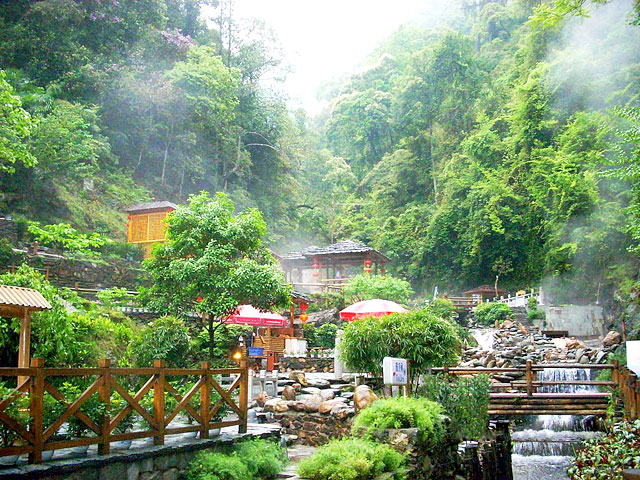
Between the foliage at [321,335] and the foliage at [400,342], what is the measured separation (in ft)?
35.3

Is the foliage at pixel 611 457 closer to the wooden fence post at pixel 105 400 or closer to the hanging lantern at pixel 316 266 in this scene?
the wooden fence post at pixel 105 400

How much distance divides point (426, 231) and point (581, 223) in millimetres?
14192

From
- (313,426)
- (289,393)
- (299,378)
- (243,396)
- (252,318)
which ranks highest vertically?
A: (252,318)

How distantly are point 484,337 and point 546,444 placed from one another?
1308 centimetres

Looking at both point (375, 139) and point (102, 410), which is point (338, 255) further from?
point (102, 410)

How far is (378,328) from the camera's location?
12141mm

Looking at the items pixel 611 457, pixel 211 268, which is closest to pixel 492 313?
pixel 211 268

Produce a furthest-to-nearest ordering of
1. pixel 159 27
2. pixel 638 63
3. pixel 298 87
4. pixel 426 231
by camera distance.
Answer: pixel 298 87 → pixel 426 231 → pixel 159 27 → pixel 638 63

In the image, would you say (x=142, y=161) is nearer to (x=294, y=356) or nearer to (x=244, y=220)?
(x=294, y=356)

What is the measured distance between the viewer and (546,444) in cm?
1408

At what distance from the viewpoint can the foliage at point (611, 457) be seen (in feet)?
24.9

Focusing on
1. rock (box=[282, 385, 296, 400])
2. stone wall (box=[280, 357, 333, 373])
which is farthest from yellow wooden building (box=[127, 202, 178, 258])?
rock (box=[282, 385, 296, 400])

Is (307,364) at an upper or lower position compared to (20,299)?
lower

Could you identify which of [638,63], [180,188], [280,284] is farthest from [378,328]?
[180,188]
